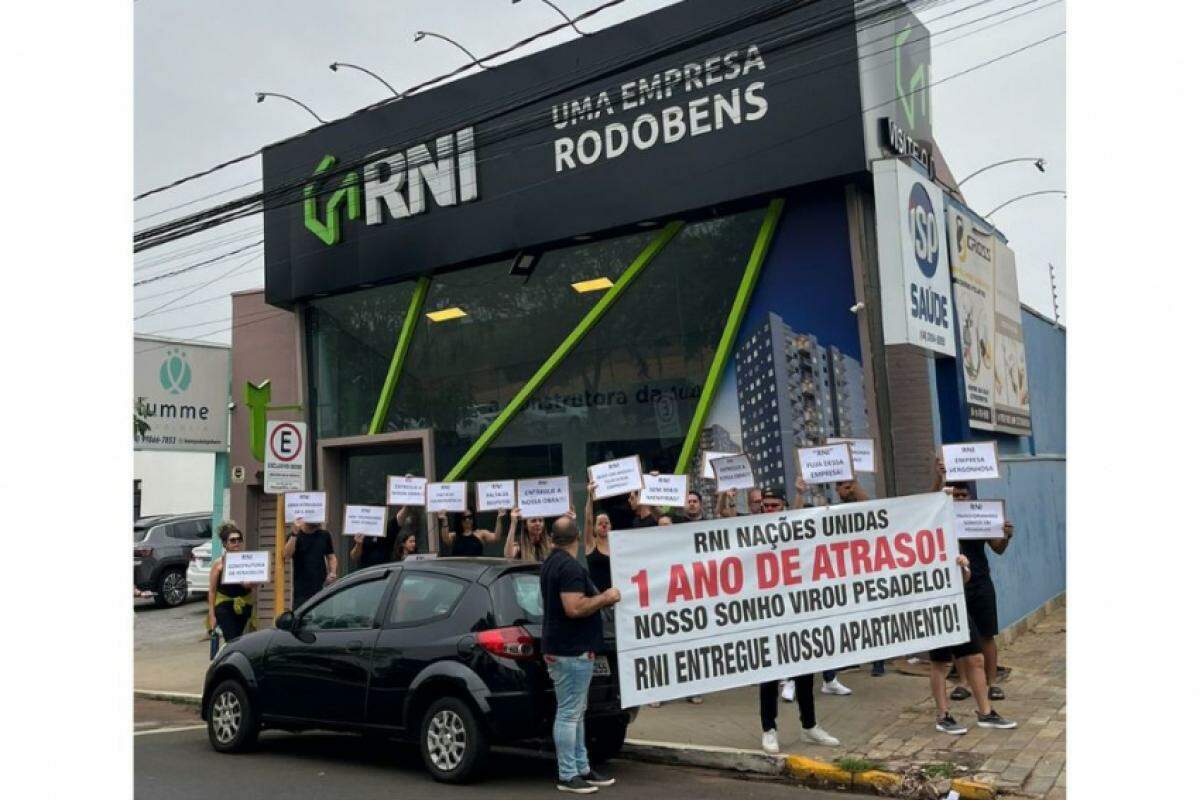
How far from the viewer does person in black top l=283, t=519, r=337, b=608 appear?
481 inches

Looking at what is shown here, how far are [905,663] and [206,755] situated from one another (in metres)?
Result: 6.79

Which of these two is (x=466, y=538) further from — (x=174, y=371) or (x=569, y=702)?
(x=174, y=371)

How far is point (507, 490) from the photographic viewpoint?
1260 cm

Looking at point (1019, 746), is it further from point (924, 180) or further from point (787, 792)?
point (924, 180)

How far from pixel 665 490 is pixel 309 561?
159 inches

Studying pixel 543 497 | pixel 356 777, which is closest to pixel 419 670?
pixel 356 777

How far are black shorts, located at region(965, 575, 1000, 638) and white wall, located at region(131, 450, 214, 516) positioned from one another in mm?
25570

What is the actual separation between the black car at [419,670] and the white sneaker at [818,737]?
134cm

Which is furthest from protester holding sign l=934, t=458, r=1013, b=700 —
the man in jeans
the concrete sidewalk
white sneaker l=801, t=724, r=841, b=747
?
the man in jeans

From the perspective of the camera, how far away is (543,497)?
11836 mm

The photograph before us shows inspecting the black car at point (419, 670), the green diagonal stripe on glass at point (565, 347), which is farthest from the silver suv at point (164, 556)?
the black car at point (419, 670)

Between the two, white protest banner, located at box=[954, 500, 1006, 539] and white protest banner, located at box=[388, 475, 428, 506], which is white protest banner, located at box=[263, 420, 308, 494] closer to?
white protest banner, located at box=[388, 475, 428, 506]

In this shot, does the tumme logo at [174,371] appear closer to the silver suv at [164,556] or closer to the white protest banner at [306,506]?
the silver suv at [164,556]

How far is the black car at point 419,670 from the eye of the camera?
780cm
